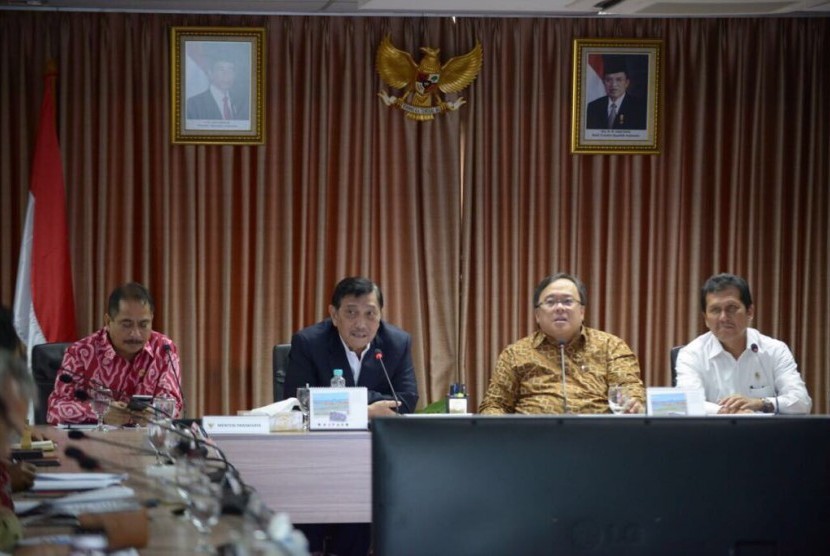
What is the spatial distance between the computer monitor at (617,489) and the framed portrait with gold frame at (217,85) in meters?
4.41

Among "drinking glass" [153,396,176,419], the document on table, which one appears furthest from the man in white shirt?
the document on table

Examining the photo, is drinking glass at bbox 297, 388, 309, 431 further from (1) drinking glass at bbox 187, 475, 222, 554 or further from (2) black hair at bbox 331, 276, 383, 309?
(1) drinking glass at bbox 187, 475, 222, 554

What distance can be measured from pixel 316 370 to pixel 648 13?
2.58 m

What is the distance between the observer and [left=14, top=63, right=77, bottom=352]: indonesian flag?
5.39 metres

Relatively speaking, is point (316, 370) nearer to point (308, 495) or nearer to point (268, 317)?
point (308, 495)

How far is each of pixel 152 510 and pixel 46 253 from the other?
11.4ft

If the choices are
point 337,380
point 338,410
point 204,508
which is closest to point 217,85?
point 337,380

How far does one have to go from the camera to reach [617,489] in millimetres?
1363

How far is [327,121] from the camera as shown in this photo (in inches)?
223

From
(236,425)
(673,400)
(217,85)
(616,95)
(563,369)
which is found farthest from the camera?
(616,95)

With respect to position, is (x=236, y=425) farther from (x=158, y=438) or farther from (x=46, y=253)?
(x=46, y=253)

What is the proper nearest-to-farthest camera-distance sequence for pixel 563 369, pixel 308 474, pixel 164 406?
pixel 308 474 → pixel 164 406 → pixel 563 369

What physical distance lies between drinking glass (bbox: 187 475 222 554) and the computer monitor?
40cm

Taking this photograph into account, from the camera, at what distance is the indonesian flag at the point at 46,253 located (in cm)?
539
